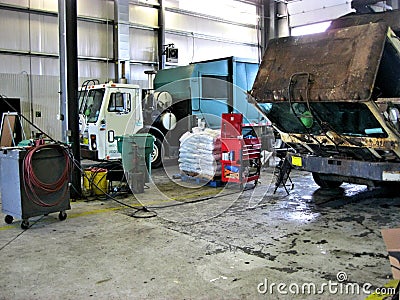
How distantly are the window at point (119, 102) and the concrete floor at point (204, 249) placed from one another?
3.52 meters

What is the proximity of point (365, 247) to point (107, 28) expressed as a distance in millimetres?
11688

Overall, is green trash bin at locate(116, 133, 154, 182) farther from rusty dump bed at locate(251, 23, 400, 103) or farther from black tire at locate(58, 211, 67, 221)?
rusty dump bed at locate(251, 23, 400, 103)

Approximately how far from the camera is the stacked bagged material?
7.70 meters

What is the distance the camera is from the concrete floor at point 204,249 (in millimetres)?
3416

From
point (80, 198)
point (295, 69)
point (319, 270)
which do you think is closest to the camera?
point (319, 270)

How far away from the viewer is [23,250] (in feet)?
14.5

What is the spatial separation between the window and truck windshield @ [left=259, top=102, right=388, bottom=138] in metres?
4.59

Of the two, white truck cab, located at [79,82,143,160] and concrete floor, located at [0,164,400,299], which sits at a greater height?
white truck cab, located at [79,82,143,160]

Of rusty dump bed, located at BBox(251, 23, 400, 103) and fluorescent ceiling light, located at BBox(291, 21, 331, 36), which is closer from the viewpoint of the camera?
rusty dump bed, located at BBox(251, 23, 400, 103)

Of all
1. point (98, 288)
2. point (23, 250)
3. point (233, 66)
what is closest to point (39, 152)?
point (23, 250)

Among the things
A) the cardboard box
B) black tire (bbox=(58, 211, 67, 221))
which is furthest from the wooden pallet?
the cardboard box

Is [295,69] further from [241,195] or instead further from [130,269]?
[130,269]

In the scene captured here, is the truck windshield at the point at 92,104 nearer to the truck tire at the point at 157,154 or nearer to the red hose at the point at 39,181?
the truck tire at the point at 157,154

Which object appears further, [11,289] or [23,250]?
[23,250]
